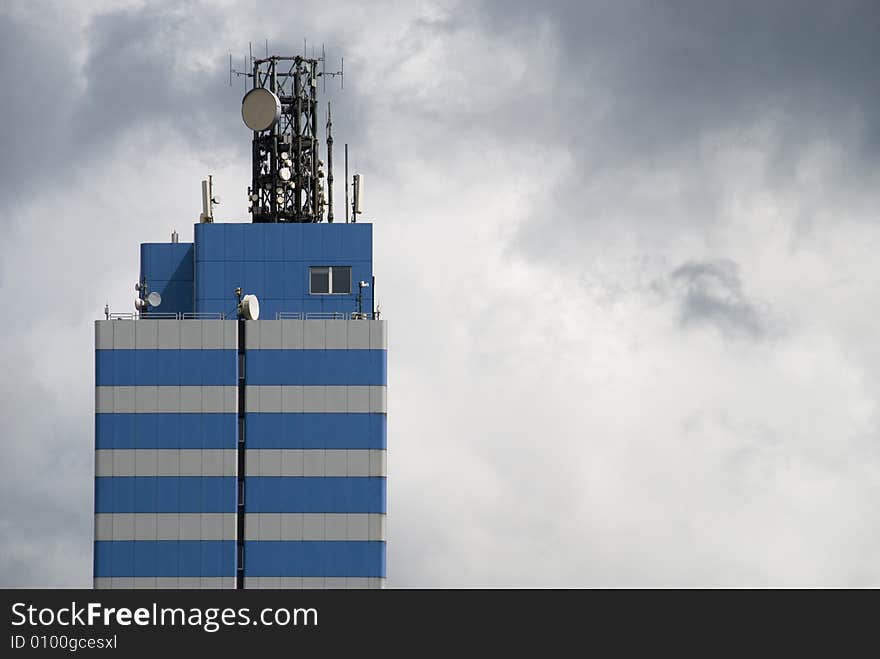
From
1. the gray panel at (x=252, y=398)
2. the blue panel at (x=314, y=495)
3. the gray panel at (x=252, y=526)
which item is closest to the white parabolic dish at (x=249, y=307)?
the gray panel at (x=252, y=398)

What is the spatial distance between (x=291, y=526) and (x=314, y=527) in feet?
4.52

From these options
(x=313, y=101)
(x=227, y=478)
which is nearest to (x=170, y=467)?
(x=227, y=478)

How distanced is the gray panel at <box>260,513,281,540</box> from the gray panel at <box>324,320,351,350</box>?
34.4 feet

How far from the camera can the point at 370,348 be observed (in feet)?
421

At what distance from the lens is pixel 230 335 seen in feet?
421

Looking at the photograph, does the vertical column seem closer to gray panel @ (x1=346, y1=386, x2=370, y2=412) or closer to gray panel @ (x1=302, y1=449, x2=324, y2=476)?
gray panel @ (x1=302, y1=449, x2=324, y2=476)

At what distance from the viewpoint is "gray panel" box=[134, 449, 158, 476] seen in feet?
419

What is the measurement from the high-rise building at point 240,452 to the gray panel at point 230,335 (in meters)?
0.08

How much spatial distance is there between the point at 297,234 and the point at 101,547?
73.8 ft

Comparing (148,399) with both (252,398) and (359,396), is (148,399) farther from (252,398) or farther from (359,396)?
(359,396)

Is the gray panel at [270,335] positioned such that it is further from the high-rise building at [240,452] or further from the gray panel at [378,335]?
the gray panel at [378,335]

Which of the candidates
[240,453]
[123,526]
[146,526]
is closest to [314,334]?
[240,453]

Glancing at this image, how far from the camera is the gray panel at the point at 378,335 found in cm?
12838

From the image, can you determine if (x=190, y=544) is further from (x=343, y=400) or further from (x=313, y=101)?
(x=313, y=101)
